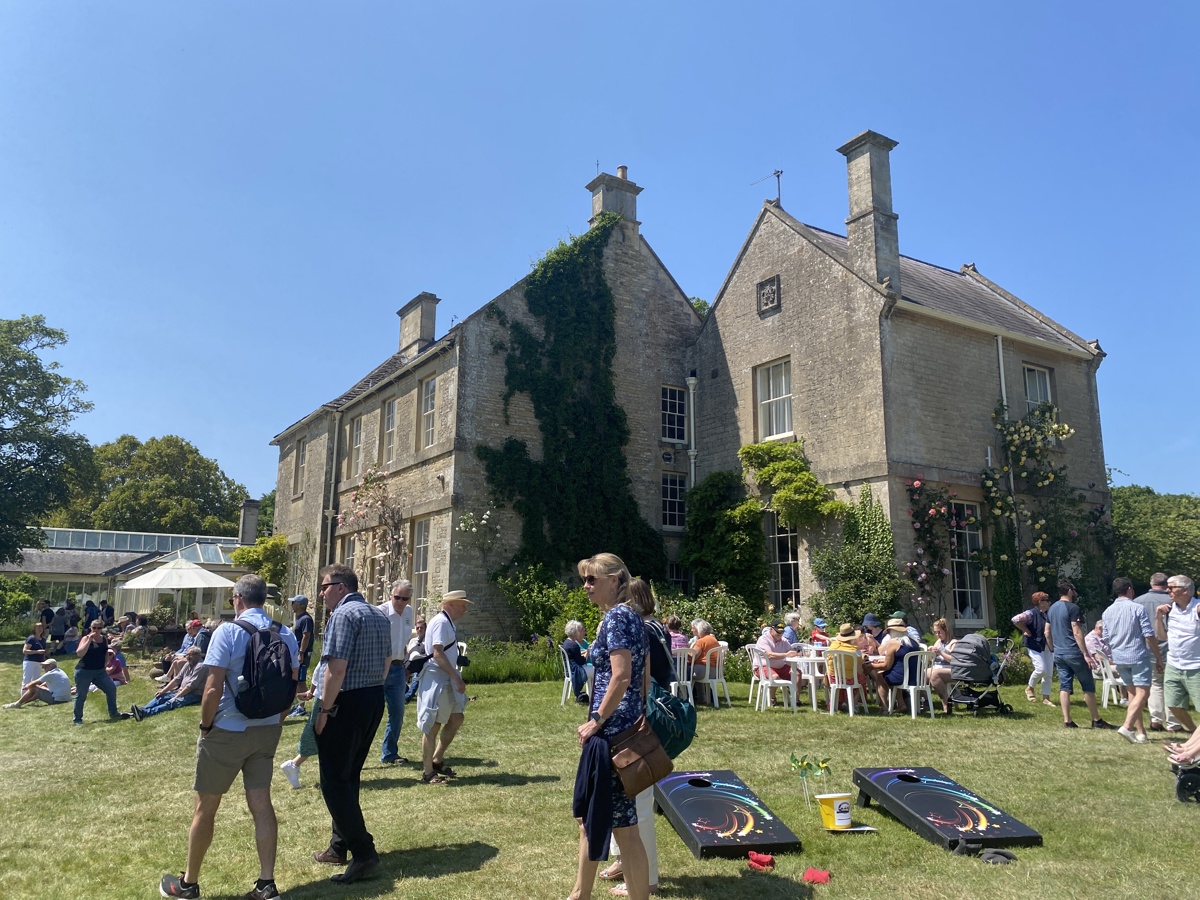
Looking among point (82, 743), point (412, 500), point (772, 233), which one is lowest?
point (82, 743)

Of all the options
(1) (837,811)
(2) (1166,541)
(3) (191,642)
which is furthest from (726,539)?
(2) (1166,541)

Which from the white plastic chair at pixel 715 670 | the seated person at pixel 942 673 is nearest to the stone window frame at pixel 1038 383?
A: the seated person at pixel 942 673

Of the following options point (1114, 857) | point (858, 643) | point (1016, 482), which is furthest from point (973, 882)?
point (1016, 482)

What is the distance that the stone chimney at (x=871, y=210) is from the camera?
1667 centimetres

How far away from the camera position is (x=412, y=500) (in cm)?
2020

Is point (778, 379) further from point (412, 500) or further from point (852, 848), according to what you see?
point (852, 848)

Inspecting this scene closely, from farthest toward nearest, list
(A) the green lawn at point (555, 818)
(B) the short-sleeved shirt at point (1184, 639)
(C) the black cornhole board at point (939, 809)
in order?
(B) the short-sleeved shirt at point (1184, 639) < (C) the black cornhole board at point (939, 809) < (A) the green lawn at point (555, 818)

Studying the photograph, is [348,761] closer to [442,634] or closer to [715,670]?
[442,634]

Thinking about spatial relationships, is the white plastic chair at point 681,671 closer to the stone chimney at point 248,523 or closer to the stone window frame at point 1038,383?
the stone window frame at point 1038,383

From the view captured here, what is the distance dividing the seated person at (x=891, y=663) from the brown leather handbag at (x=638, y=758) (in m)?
7.76

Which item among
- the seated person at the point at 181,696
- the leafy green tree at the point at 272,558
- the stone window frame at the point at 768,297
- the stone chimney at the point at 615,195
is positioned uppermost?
the stone chimney at the point at 615,195

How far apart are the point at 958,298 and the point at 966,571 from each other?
6723 mm

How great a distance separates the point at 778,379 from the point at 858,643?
8092 millimetres

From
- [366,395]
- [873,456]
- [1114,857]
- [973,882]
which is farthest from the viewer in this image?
[366,395]
